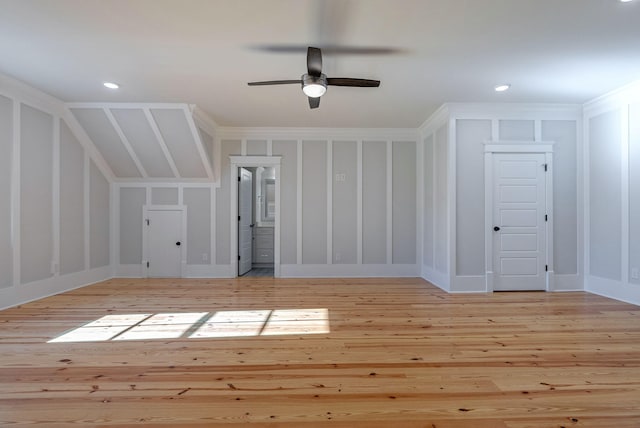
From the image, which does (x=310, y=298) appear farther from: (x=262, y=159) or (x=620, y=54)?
(x=620, y=54)

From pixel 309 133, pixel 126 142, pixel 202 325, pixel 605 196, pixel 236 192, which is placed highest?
pixel 309 133

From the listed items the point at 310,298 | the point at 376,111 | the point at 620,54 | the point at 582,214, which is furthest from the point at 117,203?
the point at 582,214

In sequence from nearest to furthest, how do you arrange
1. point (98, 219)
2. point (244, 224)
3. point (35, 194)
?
point (35, 194) < point (98, 219) < point (244, 224)

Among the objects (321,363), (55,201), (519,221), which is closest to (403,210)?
(519,221)

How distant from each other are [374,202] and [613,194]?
10.7 ft

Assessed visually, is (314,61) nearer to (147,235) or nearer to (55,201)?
(55,201)

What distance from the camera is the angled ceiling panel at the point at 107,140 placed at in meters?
4.20

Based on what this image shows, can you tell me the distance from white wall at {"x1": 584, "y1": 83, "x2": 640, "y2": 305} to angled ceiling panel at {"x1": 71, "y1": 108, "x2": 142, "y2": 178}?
711 centimetres

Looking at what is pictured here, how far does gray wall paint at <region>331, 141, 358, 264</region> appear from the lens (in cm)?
523

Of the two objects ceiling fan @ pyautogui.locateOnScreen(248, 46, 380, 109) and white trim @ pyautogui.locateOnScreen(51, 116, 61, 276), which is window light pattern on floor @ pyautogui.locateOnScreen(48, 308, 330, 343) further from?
ceiling fan @ pyautogui.locateOnScreen(248, 46, 380, 109)

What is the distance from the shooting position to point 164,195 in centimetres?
518

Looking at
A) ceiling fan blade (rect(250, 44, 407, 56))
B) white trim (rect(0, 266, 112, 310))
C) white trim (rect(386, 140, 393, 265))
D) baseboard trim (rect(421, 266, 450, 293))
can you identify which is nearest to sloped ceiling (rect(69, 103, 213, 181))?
white trim (rect(0, 266, 112, 310))

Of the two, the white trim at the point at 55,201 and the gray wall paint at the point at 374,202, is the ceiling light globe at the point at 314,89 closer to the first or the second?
the gray wall paint at the point at 374,202

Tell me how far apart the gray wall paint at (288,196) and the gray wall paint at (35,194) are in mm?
3210
